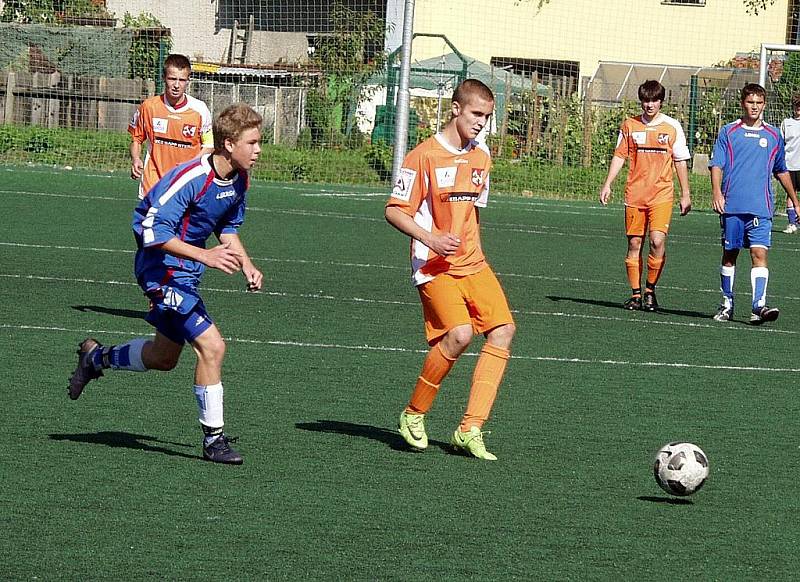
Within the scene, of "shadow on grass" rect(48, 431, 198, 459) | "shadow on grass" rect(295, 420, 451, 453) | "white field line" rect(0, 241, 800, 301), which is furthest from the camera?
"white field line" rect(0, 241, 800, 301)

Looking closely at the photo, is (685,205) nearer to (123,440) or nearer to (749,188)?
(749,188)

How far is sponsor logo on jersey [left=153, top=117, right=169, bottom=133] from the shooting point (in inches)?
460

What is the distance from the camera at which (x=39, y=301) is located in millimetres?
11289

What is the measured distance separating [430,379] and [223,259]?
4.41 ft

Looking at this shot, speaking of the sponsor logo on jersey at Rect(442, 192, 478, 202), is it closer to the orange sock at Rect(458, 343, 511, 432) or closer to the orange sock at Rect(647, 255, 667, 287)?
the orange sock at Rect(458, 343, 511, 432)

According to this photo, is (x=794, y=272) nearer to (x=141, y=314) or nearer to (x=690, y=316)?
(x=690, y=316)

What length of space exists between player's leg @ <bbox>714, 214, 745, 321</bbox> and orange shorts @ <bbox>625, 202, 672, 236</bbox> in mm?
719

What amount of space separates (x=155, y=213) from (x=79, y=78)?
21.8 m

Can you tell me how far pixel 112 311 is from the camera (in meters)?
11.1

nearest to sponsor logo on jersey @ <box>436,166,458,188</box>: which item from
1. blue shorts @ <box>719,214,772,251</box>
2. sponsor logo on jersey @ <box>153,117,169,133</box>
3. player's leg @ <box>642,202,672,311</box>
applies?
sponsor logo on jersey @ <box>153,117,169,133</box>

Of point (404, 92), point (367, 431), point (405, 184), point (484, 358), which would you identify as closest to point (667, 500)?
point (484, 358)

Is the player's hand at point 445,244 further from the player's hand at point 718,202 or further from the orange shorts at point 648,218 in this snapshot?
the orange shorts at point 648,218

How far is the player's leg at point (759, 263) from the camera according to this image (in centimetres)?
1178

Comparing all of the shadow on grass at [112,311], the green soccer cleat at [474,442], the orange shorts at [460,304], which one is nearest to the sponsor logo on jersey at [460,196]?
the orange shorts at [460,304]
